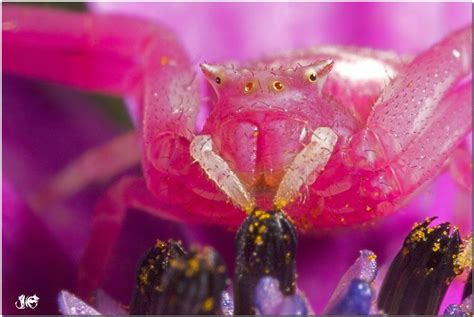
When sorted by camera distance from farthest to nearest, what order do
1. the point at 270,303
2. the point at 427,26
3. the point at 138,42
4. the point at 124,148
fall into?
the point at 427,26, the point at 124,148, the point at 138,42, the point at 270,303

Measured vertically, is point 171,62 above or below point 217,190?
above

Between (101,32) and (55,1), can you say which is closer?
(101,32)

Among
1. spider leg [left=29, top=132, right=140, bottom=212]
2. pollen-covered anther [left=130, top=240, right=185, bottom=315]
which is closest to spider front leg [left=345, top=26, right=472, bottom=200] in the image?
pollen-covered anther [left=130, top=240, right=185, bottom=315]

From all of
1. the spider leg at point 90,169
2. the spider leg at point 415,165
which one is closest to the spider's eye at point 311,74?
the spider leg at point 415,165

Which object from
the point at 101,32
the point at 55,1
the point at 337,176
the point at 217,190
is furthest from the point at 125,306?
the point at 55,1

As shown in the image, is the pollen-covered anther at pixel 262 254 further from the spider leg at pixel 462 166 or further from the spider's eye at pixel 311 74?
the spider leg at pixel 462 166

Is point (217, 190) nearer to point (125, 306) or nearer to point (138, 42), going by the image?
point (125, 306)

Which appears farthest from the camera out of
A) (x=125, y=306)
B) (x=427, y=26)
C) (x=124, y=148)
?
(x=427, y=26)
